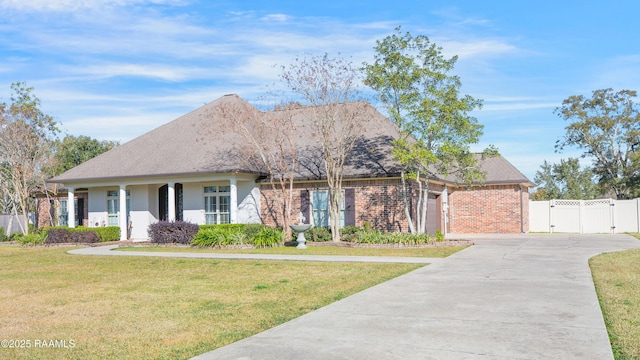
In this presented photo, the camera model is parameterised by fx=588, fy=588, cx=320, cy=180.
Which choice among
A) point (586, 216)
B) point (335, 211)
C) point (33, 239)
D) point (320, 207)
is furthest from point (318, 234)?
point (586, 216)

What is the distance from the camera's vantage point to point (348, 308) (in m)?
8.77

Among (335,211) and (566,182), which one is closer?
(335,211)

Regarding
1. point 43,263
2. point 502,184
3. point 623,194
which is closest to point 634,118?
point 623,194

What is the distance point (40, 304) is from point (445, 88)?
1563 cm

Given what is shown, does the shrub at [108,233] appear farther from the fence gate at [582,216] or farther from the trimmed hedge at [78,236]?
the fence gate at [582,216]

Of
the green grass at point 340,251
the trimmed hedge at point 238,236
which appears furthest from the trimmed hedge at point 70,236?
the trimmed hedge at point 238,236

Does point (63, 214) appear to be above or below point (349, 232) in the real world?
above

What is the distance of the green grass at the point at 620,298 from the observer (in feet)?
21.8

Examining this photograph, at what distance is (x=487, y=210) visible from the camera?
3088 cm

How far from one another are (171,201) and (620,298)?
19.0 m

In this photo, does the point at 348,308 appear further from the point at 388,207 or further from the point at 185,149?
the point at 185,149

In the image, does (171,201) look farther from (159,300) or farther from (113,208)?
(159,300)

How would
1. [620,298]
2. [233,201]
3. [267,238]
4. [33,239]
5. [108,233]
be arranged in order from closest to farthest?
[620,298] < [267,238] < [233,201] < [33,239] < [108,233]

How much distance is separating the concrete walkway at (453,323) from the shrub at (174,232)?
13.1m
